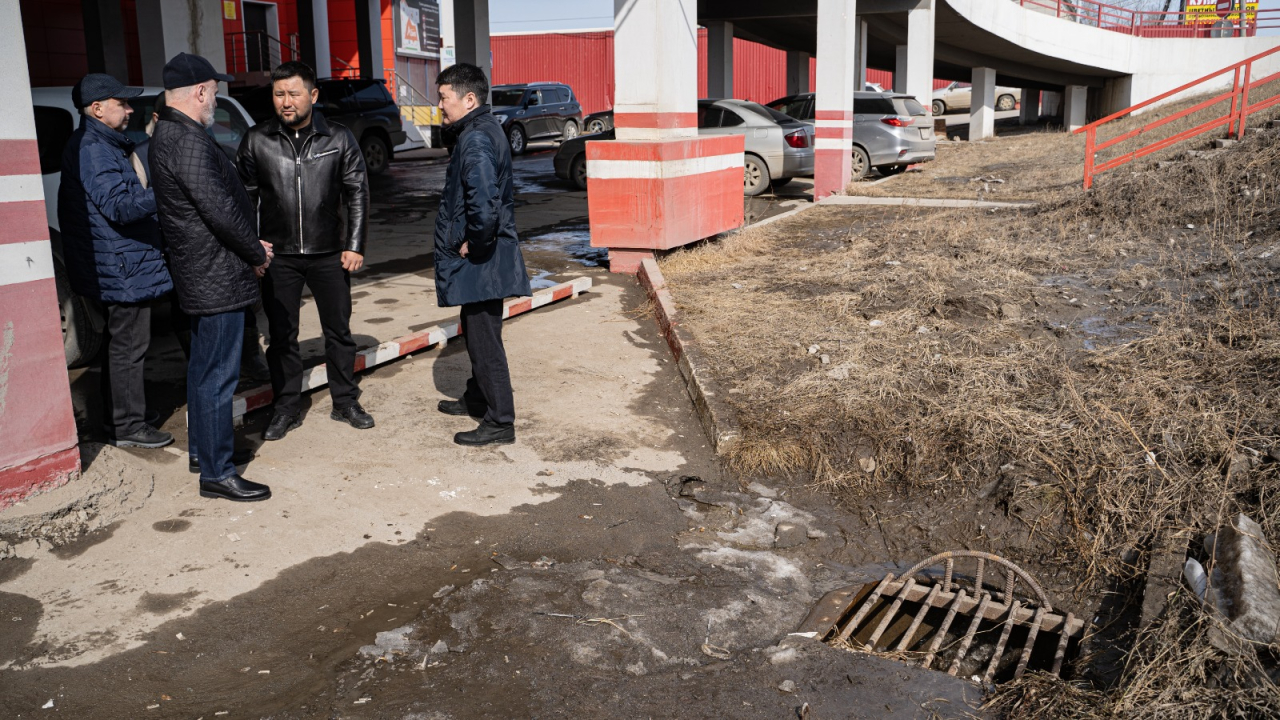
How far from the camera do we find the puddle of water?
10797 mm

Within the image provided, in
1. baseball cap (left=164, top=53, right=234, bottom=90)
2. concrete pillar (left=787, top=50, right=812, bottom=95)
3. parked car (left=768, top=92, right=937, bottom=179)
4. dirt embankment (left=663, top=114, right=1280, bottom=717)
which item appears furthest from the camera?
concrete pillar (left=787, top=50, right=812, bottom=95)

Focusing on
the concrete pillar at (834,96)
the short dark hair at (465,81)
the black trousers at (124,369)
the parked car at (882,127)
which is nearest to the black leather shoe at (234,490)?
the black trousers at (124,369)

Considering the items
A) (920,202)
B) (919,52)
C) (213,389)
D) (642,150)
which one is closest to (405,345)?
(213,389)

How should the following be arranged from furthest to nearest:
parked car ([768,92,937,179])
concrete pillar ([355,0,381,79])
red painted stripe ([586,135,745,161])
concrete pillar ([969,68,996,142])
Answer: concrete pillar ([969,68,996,142])
concrete pillar ([355,0,381,79])
parked car ([768,92,937,179])
red painted stripe ([586,135,745,161])

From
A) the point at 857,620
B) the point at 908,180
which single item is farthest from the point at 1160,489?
the point at 908,180

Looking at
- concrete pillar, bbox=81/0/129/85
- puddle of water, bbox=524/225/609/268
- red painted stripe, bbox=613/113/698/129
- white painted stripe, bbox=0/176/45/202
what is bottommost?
puddle of water, bbox=524/225/609/268

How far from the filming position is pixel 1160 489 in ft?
13.6

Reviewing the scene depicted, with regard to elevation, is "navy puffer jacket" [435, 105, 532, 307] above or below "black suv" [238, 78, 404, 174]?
below

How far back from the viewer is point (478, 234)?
→ 194 inches

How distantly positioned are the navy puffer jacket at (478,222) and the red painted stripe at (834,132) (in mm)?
12816

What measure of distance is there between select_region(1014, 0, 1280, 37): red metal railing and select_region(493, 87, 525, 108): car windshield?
17.1 m

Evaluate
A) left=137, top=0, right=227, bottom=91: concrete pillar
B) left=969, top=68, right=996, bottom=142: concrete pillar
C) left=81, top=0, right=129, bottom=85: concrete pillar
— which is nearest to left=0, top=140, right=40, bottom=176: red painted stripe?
left=137, top=0, right=227, bottom=91: concrete pillar

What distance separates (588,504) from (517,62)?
144 ft

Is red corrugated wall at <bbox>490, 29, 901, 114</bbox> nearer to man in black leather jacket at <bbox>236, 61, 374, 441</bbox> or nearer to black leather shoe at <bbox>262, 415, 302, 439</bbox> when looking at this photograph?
man in black leather jacket at <bbox>236, 61, 374, 441</bbox>
